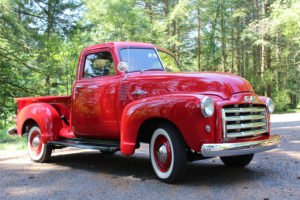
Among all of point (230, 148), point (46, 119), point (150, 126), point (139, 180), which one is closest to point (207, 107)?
point (230, 148)

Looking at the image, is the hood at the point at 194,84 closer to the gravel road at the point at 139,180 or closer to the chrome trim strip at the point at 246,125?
the chrome trim strip at the point at 246,125

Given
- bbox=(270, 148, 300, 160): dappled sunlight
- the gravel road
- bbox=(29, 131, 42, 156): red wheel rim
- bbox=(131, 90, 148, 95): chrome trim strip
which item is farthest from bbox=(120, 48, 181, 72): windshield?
bbox=(270, 148, 300, 160): dappled sunlight

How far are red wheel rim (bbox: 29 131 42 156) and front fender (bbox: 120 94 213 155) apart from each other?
2501mm

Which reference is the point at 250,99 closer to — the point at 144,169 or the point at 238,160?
the point at 238,160

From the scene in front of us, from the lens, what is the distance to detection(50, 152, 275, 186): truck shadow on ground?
166 inches

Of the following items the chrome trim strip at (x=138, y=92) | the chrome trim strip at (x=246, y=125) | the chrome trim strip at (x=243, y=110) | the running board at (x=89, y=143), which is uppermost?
the chrome trim strip at (x=138, y=92)

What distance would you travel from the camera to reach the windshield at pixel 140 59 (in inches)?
197

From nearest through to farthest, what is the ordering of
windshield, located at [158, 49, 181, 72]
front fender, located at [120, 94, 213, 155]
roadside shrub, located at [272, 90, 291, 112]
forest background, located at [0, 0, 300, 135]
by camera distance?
front fender, located at [120, 94, 213, 155] < windshield, located at [158, 49, 181, 72] < forest background, located at [0, 0, 300, 135] < roadside shrub, located at [272, 90, 291, 112]

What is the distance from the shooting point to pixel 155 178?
14.5 ft

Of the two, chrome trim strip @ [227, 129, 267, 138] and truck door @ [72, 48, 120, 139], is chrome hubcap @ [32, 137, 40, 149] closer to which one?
truck door @ [72, 48, 120, 139]

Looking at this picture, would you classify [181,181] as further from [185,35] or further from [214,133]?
[185,35]

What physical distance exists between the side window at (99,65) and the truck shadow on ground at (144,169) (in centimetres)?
167

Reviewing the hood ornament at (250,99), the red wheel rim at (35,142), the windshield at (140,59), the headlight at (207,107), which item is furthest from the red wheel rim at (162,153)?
the red wheel rim at (35,142)

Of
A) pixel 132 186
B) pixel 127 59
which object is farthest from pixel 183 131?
pixel 127 59
